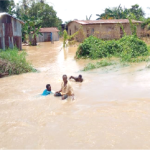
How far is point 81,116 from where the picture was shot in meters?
5.61

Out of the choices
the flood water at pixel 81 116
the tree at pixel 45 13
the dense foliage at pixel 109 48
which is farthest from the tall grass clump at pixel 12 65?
the tree at pixel 45 13

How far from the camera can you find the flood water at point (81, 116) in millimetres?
4422

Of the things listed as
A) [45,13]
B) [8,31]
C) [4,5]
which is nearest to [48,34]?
[45,13]

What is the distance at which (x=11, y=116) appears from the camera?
233 inches

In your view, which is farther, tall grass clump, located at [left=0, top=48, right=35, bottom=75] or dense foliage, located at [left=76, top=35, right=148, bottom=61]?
dense foliage, located at [left=76, top=35, right=148, bottom=61]

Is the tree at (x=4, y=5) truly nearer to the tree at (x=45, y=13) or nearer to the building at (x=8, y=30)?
the tree at (x=45, y=13)

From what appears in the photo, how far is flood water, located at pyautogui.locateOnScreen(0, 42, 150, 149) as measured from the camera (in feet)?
14.5

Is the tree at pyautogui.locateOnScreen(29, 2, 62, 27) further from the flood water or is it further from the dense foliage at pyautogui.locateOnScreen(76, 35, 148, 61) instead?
the flood water

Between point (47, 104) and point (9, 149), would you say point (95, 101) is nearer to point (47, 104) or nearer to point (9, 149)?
point (47, 104)

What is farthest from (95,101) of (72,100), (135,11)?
(135,11)

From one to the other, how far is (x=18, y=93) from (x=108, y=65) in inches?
246

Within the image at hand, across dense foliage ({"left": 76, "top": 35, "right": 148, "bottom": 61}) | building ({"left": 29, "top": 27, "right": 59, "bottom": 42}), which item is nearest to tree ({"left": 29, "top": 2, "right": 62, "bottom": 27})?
building ({"left": 29, "top": 27, "right": 59, "bottom": 42})

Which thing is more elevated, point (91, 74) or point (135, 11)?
point (135, 11)

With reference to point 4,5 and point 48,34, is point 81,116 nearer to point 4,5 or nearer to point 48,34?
point 4,5
